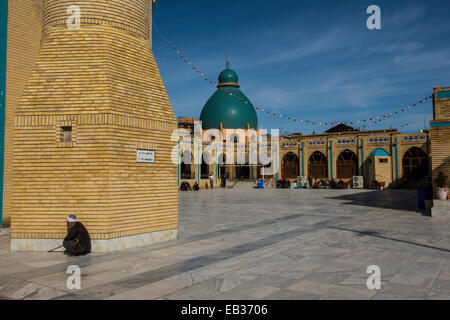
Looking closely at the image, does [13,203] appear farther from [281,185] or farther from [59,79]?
[281,185]

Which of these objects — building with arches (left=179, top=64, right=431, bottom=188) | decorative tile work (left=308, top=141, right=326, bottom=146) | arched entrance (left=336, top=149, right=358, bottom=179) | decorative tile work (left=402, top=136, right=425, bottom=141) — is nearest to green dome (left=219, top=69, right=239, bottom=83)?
building with arches (left=179, top=64, right=431, bottom=188)

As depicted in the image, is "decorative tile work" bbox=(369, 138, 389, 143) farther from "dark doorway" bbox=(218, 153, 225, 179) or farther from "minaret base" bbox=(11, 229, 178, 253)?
"minaret base" bbox=(11, 229, 178, 253)

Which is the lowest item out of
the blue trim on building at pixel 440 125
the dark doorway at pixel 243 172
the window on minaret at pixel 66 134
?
the dark doorway at pixel 243 172

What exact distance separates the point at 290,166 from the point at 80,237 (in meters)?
32.6

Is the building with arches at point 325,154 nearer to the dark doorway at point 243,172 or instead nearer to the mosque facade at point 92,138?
the dark doorway at point 243,172

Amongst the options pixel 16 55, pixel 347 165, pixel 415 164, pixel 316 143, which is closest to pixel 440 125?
pixel 16 55

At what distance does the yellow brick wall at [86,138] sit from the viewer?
7.92m

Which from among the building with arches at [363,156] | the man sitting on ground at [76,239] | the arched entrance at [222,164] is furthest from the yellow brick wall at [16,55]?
the building with arches at [363,156]

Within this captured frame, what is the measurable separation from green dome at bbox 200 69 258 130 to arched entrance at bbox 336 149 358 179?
1244 centimetres

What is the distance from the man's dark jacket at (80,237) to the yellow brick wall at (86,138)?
0.29 meters

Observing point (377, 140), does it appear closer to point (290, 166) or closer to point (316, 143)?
point (316, 143)

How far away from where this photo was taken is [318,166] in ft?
121

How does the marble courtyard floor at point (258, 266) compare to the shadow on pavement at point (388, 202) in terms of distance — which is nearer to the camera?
the marble courtyard floor at point (258, 266)
